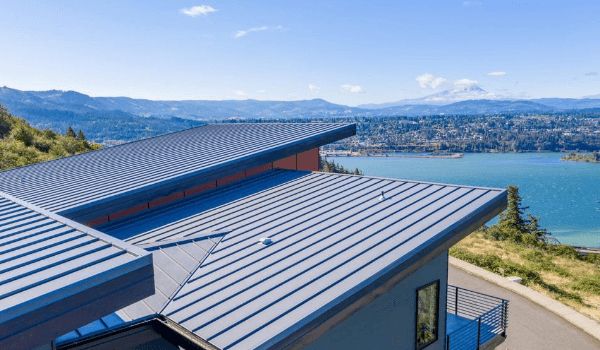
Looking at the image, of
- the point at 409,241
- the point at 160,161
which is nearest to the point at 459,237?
the point at 409,241

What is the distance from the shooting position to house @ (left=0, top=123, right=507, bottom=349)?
17.9 feet

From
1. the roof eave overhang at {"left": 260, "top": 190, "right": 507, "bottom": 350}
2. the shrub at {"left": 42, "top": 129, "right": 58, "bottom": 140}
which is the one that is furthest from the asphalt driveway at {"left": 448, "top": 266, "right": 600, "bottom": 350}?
the shrub at {"left": 42, "top": 129, "right": 58, "bottom": 140}

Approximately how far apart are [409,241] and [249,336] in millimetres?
4222

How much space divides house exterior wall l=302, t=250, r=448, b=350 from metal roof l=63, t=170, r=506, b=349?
0.93 m

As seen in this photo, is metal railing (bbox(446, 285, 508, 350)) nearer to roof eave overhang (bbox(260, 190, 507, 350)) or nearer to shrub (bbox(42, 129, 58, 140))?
roof eave overhang (bbox(260, 190, 507, 350))

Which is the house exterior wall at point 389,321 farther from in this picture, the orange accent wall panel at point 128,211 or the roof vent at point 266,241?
the orange accent wall panel at point 128,211

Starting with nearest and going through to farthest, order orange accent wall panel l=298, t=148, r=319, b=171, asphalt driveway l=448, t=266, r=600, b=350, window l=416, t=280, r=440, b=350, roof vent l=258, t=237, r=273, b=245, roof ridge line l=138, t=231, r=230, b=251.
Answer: roof vent l=258, t=237, r=273, b=245 → window l=416, t=280, r=440, b=350 → roof ridge line l=138, t=231, r=230, b=251 → asphalt driveway l=448, t=266, r=600, b=350 → orange accent wall panel l=298, t=148, r=319, b=171

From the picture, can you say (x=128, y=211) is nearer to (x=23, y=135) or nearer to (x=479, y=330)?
(x=479, y=330)

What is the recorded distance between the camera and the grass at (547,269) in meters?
23.2

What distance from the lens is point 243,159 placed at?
50.9ft

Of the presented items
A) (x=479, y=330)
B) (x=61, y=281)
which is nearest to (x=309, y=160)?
(x=479, y=330)

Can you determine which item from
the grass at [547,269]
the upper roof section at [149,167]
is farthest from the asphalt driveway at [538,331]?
the upper roof section at [149,167]

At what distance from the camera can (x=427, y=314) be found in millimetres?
10453

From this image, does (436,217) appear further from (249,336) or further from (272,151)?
(272,151)
